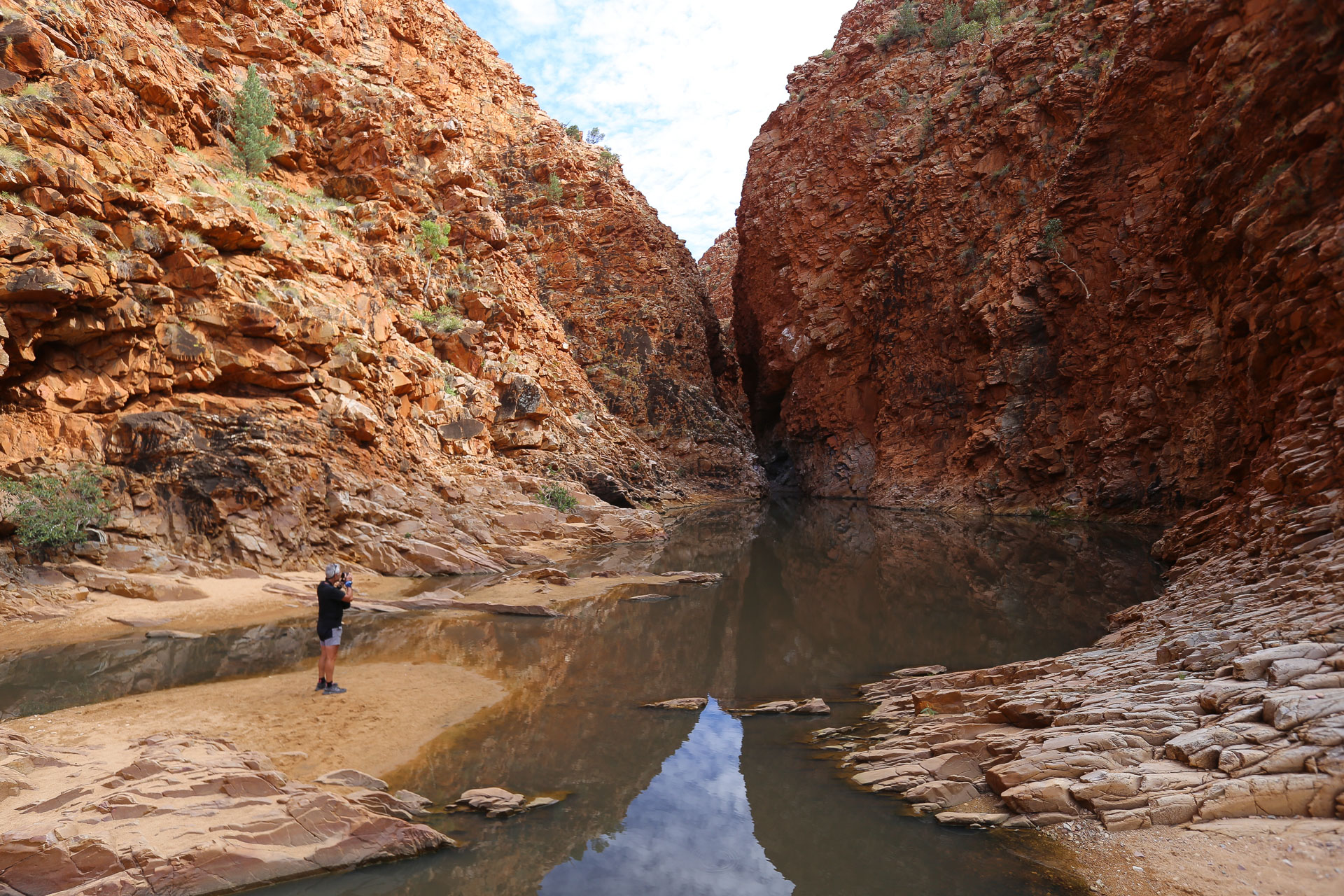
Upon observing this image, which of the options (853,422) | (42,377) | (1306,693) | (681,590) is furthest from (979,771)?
(853,422)

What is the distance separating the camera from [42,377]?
14.3m

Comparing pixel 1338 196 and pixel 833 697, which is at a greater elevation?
pixel 1338 196

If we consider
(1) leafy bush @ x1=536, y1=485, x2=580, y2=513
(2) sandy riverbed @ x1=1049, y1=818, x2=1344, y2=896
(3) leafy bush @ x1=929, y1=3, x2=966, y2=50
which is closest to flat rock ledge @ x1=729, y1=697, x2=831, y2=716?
(2) sandy riverbed @ x1=1049, y1=818, x2=1344, y2=896

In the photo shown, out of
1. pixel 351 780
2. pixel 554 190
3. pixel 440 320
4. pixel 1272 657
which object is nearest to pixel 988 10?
pixel 554 190

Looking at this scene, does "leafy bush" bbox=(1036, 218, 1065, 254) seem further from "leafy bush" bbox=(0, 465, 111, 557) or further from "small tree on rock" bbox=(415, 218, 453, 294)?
"leafy bush" bbox=(0, 465, 111, 557)

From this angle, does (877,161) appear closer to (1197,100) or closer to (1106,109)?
(1106,109)

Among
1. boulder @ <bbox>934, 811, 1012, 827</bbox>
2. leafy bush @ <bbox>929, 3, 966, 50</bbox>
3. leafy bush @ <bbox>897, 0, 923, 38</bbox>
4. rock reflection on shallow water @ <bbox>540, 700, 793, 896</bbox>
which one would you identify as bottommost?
rock reflection on shallow water @ <bbox>540, 700, 793, 896</bbox>

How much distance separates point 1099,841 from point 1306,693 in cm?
196

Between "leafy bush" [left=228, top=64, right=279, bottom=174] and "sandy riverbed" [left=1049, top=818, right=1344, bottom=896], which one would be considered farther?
"leafy bush" [left=228, top=64, right=279, bottom=174]

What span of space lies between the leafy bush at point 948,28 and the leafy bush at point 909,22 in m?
1.07

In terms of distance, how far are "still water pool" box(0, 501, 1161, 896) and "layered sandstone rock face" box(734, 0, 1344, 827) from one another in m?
0.89

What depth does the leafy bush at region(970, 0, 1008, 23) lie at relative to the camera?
39.4m

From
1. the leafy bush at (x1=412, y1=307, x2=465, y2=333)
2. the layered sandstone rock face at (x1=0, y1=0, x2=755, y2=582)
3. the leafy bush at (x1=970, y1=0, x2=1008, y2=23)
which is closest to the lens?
the layered sandstone rock face at (x1=0, y1=0, x2=755, y2=582)

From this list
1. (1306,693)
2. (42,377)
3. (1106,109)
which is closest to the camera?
(1306,693)
